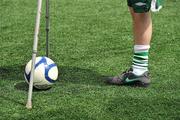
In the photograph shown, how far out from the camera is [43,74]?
4480 mm

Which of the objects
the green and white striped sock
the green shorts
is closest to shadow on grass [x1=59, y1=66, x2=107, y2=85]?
the green and white striped sock

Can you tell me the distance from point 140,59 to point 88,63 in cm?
99

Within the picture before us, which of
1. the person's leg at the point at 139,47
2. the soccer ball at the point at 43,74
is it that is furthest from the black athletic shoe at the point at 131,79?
the soccer ball at the point at 43,74

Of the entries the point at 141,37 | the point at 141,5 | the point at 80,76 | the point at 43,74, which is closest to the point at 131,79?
the point at 141,37

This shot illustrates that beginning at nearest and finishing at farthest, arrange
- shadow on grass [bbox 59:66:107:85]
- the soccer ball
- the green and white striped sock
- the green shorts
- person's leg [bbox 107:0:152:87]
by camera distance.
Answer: the soccer ball → the green shorts → person's leg [bbox 107:0:152:87] → the green and white striped sock → shadow on grass [bbox 59:66:107:85]

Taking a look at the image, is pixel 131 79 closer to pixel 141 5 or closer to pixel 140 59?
pixel 140 59

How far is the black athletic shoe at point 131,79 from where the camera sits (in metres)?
4.82

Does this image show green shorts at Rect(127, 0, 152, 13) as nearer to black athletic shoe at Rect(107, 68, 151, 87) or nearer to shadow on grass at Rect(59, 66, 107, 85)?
black athletic shoe at Rect(107, 68, 151, 87)

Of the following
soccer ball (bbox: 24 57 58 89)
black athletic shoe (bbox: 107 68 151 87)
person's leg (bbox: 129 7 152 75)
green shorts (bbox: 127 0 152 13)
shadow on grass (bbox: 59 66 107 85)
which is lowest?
shadow on grass (bbox: 59 66 107 85)

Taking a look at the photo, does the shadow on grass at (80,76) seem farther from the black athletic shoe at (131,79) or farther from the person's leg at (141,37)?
the person's leg at (141,37)

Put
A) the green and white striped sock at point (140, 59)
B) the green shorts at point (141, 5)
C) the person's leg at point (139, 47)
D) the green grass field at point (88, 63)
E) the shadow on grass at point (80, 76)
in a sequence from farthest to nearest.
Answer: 1. the shadow on grass at point (80, 76)
2. the green and white striped sock at point (140, 59)
3. the person's leg at point (139, 47)
4. the green shorts at point (141, 5)
5. the green grass field at point (88, 63)

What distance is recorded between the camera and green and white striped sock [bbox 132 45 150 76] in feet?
15.9

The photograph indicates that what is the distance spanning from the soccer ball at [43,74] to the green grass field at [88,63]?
0.31 feet

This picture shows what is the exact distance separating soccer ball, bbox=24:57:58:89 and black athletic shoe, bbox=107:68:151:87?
0.67 metres
